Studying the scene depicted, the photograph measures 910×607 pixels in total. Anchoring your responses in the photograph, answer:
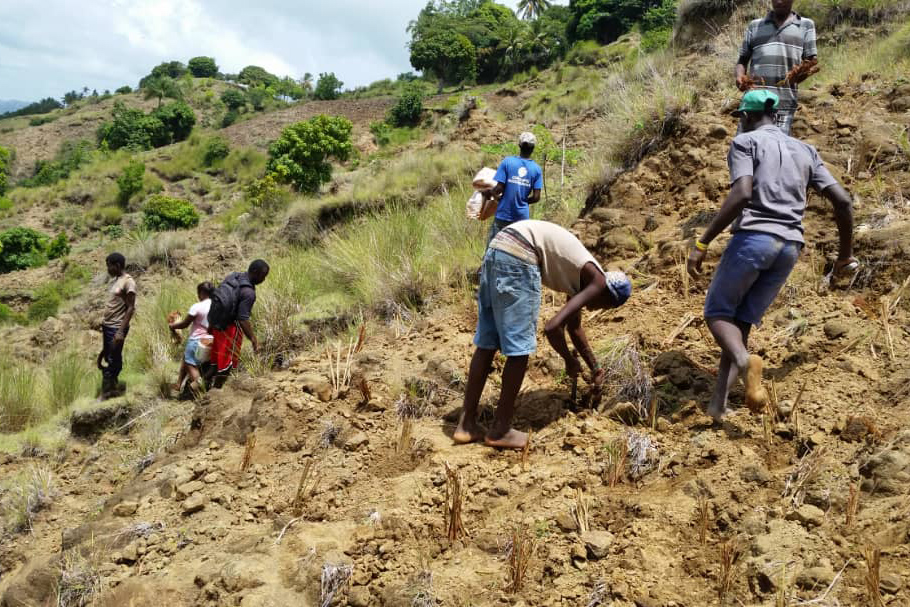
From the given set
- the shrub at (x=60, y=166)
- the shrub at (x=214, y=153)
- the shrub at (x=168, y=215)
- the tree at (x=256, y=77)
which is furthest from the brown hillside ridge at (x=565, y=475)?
the tree at (x=256, y=77)

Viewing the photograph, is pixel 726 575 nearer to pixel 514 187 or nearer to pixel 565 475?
pixel 565 475

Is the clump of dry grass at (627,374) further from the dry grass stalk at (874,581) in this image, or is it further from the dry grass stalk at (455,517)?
the dry grass stalk at (874,581)

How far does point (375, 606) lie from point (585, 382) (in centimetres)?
183

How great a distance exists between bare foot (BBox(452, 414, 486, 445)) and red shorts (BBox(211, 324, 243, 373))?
3.09 meters

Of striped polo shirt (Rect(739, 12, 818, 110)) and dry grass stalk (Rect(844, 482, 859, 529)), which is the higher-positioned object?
striped polo shirt (Rect(739, 12, 818, 110))

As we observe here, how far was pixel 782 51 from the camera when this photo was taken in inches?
204

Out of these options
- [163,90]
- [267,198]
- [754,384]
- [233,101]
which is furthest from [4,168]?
[754,384]

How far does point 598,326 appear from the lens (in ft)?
16.5

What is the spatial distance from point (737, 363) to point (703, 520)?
2.77 feet

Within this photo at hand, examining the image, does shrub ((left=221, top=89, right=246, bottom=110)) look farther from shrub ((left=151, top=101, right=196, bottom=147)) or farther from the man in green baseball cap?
the man in green baseball cap

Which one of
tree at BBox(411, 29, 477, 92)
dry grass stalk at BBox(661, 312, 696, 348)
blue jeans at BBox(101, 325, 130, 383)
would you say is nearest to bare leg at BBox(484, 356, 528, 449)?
dry grass stalk at BBox(661, 312, 696, 348)

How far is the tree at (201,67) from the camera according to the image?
79438mm

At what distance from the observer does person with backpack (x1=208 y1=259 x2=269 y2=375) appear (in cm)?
599

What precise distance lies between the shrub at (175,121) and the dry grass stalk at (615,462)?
157 ft
